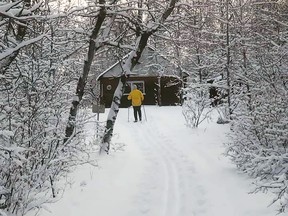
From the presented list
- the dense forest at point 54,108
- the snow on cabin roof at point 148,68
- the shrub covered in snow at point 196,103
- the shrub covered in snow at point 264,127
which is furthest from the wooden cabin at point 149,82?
the shrub covered in snow at point 264,127

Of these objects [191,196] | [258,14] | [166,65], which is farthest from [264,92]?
[166,65]

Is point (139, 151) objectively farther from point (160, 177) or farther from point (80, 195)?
point (80, 195)

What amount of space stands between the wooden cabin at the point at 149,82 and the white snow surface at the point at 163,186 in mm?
20602

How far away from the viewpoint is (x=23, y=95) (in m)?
6.97

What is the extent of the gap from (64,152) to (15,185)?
238 centimetres

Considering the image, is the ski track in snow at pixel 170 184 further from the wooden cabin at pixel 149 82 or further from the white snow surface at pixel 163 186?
the wooden cabin at pixel 149 82

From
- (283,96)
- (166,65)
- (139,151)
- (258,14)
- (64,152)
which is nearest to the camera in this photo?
(283,96)

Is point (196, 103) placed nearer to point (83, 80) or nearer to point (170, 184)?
point (83, 80)

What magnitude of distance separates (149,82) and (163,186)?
2690 cm

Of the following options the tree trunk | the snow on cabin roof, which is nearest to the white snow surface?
the tree trunk

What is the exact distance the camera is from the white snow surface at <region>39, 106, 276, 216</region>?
6.30 m

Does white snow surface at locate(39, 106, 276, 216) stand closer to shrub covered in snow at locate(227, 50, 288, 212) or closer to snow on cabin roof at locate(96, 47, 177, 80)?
shrub covered in snow at locate(227, 50, 288, 212)

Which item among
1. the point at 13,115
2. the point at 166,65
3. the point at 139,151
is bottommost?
the point at 139,151

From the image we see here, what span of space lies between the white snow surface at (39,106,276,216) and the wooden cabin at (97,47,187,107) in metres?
20.6
